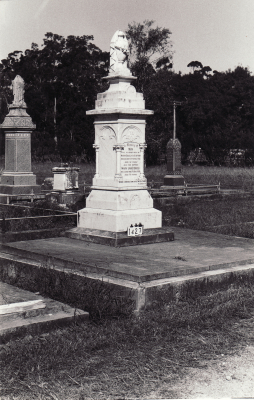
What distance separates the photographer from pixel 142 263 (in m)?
6.88

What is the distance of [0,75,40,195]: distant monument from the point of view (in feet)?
56.0

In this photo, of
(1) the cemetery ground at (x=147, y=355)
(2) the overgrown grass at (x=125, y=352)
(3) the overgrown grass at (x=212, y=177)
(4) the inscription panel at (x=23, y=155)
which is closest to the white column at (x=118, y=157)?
(1) the cemetery ground at (x=147, y=355)

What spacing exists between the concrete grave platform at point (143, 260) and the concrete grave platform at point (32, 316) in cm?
76

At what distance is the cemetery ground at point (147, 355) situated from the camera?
4.03 metres

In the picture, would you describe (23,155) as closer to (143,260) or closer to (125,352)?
(143,260)

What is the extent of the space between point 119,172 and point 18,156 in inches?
363

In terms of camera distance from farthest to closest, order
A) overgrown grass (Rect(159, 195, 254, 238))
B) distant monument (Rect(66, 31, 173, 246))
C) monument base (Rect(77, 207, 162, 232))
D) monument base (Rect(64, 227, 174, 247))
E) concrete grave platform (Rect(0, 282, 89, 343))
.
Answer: overgrown grass (Rect(159, 195, 254, 238)) → distant monument (Rect(66, 31, 173, 246)) → monument base (Rect(77, 207, 162, 232)) → monument base (Rect(64, 227, 174, 247)) → concrete grave platform (Rect(0, 282, 89, 343))

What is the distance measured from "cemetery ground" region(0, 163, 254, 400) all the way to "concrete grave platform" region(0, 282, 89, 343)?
8 cm

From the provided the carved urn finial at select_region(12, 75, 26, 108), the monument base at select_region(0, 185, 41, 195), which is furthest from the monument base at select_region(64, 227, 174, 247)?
the carved urn finial at select_region(12, 75, 26, 108)

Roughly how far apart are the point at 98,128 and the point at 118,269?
3.15 metres

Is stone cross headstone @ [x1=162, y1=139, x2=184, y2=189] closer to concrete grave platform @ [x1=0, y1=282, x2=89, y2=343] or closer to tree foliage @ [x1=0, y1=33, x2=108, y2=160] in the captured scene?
concrete grave platform @ [x1=0, y1=282, x2=89, y2=343]

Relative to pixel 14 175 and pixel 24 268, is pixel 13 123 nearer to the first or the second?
pixel 14 175

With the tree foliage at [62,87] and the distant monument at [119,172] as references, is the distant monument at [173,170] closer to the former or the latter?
the distant monument at [119,172]

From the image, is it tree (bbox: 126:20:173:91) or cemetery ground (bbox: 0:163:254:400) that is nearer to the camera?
cemetery ground (bbox: 0:163:254:400)
